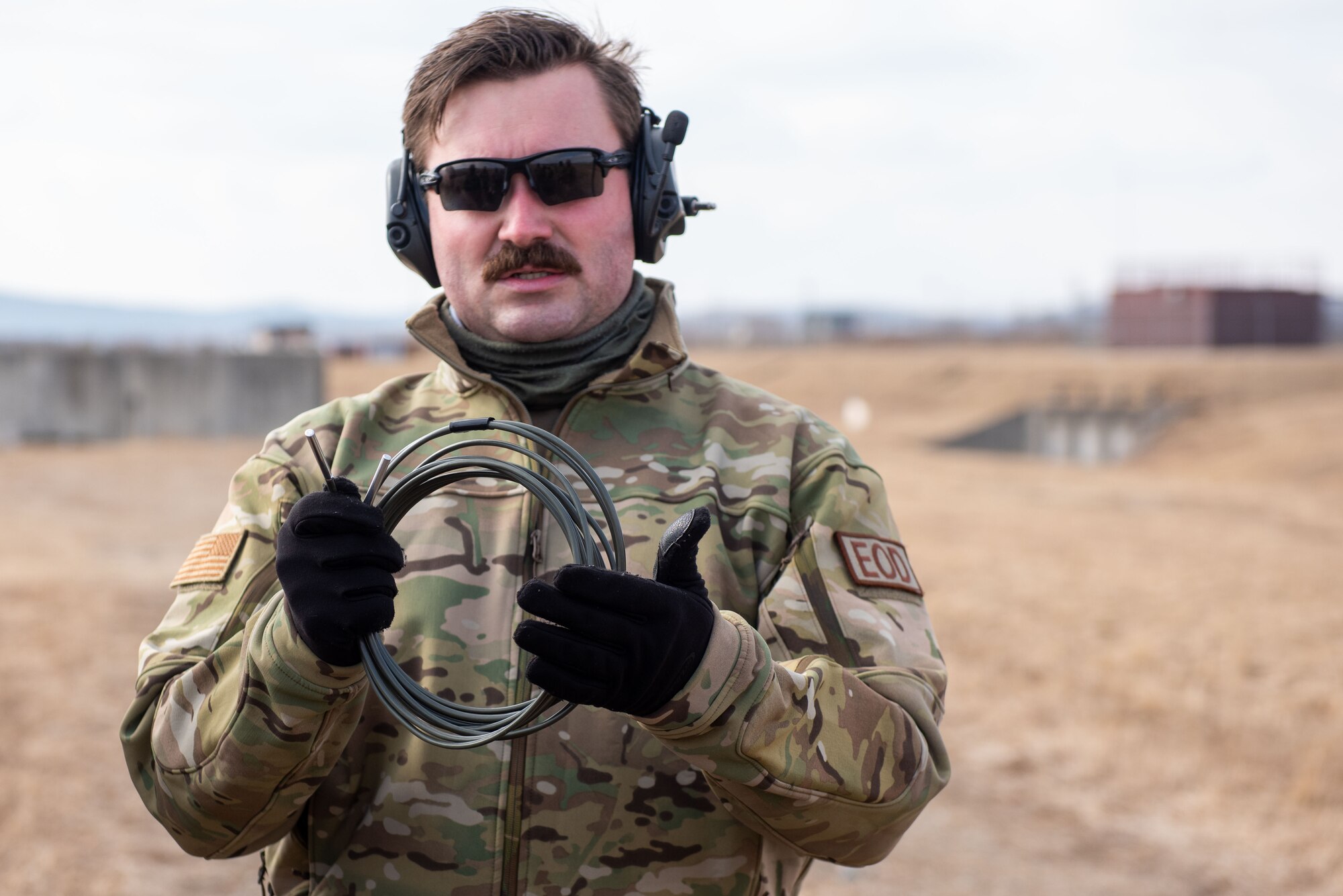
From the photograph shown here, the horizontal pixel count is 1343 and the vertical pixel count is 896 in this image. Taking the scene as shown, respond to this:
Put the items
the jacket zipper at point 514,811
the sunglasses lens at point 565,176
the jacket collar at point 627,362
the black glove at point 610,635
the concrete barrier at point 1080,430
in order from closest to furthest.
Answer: the black glove at point 610,635 → the jacket zipper at point 514,811 → the sunglasses lens at point 565,176 → the jacket collar at point 627,362 → the concrete barrier at point 1080,430

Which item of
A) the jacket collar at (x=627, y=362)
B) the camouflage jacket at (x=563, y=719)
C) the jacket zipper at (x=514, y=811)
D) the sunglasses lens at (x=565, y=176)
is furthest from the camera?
the jacket collar at (x=627, y=362)

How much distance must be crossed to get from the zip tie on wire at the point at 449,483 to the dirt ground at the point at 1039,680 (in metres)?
4.35

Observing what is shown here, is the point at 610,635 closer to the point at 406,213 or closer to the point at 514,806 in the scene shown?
the point at 514,806

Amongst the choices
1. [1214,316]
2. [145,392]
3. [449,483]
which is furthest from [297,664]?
[1214,316]

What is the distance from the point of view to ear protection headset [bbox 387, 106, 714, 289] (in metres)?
2.48

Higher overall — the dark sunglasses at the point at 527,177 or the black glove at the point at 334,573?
the dark sunglasses at the point at 527,177

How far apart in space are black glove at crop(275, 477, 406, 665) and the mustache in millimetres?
588

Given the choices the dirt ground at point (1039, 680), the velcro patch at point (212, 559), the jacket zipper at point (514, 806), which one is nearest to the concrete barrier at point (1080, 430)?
the dirt ground at point (1039, 680)

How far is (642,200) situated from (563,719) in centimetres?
101

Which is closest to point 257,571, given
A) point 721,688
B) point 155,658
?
point 155,658

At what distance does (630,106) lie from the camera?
2520mm

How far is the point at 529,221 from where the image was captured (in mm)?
2326

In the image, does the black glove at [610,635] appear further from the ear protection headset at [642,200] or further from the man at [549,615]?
the ear protection headset at [642,200]

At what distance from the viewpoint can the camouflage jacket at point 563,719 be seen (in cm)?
206
